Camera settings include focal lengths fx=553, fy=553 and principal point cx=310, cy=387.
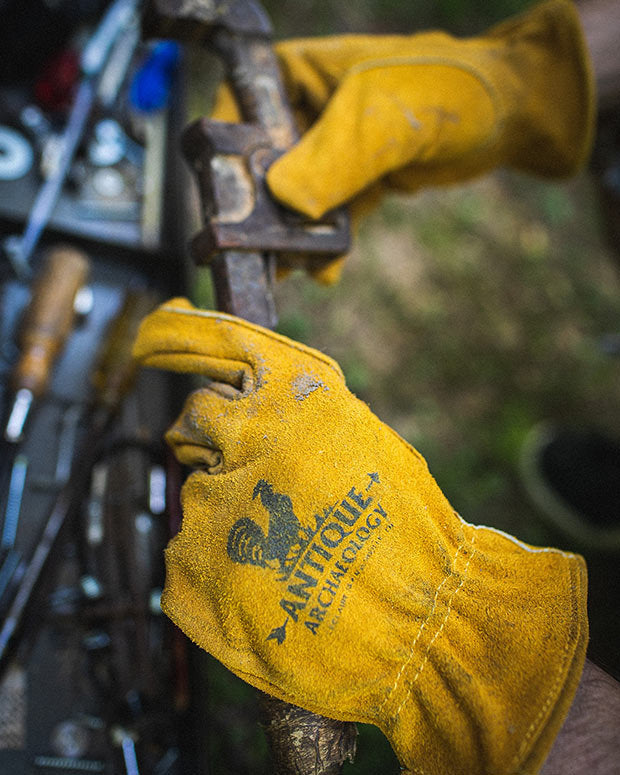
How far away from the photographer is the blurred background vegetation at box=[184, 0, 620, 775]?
2.76 m

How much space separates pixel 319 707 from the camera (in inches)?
30.0

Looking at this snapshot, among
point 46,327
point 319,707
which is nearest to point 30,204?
point 46,327

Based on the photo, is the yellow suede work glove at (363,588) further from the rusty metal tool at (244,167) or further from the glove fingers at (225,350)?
the rusty metal tool at (244,167)

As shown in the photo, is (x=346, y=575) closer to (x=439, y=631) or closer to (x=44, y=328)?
(x=439, y=631)

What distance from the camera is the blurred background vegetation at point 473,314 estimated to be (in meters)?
2.76

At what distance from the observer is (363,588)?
0.80m

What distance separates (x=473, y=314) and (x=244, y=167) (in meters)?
2.25

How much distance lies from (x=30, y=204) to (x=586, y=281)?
3.09 metres

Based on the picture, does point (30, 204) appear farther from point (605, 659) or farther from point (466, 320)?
point (466, 320)

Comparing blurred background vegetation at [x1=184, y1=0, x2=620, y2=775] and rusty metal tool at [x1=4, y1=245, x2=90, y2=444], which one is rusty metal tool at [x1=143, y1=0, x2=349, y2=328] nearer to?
rusty metal tool at [x1=4, y1=245, x2=90, y2=444]

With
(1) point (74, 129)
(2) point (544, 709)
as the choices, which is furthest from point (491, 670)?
(1) point (74, 129)

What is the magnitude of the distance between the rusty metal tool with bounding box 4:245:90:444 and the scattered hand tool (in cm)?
12

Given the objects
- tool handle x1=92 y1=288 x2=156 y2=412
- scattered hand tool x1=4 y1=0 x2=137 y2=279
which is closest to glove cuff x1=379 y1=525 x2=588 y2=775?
tool handle x1=92 y1=288 x2=156 y2=412

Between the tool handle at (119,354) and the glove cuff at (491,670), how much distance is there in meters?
0.96
